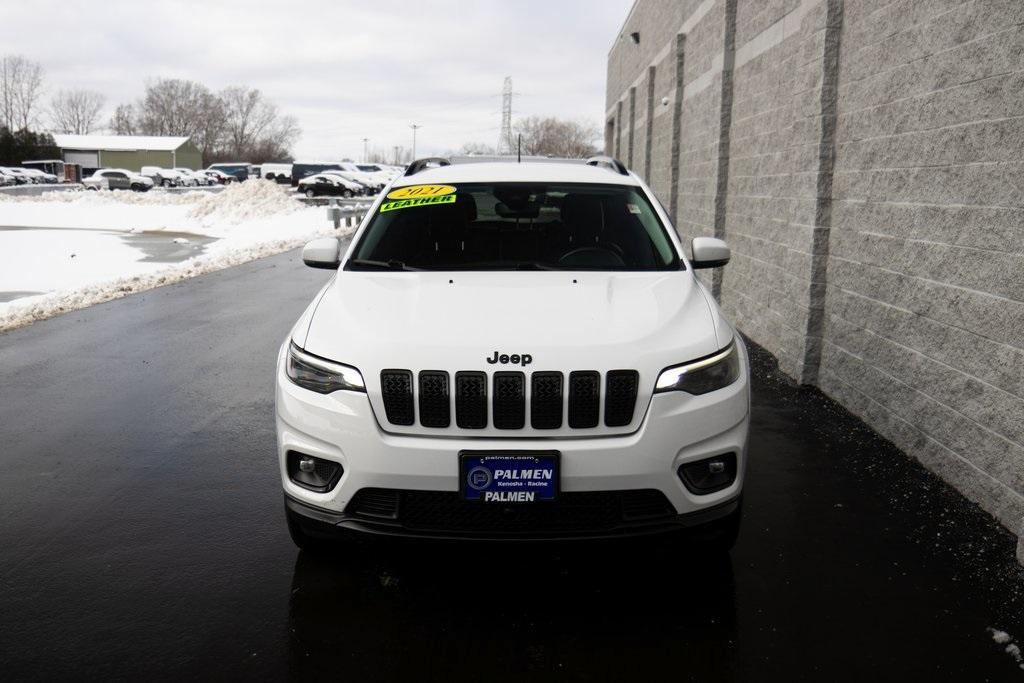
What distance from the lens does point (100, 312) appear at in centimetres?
1115

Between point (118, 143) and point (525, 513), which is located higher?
point (118, 143)

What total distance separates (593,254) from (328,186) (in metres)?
50.1

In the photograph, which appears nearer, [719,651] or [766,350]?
[719,651]

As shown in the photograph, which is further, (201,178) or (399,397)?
(201,178)

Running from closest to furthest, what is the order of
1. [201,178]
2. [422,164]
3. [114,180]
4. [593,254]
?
[593,254] → [422,164] → [114,180] → [201,178]

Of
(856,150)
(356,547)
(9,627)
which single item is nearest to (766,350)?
(856,150)

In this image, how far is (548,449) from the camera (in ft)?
10.7

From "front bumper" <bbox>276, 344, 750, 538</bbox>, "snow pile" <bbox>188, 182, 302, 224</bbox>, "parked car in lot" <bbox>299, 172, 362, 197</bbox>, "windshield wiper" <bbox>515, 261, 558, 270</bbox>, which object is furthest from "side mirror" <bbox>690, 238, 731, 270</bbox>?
"parked car in lot" <bbox>299, 172, 362, 197</bbox>

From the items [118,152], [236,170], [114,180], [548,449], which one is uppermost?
[118,152]

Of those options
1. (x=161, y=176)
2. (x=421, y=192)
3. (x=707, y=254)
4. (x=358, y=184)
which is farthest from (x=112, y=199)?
(x=707, y=254)

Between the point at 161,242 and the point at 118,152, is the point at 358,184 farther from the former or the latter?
the point at 118,152

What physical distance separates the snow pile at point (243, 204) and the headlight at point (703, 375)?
30150mm

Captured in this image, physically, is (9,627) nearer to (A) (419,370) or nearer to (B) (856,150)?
(A) (419,370)

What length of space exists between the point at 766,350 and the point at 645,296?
5.28 metres
